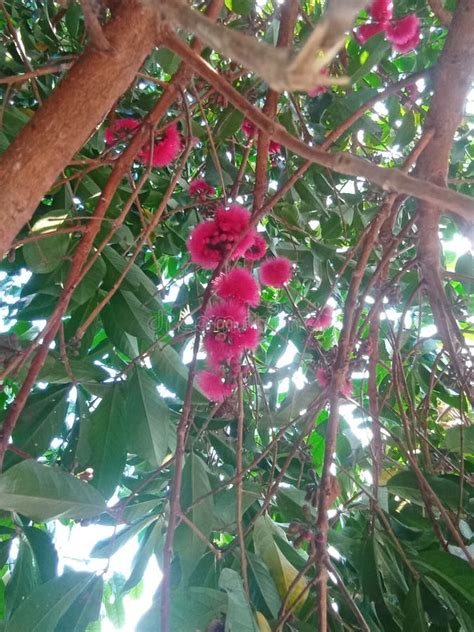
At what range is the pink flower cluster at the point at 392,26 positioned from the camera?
132 centimetres

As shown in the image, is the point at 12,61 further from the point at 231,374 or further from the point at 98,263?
the point at 231,374

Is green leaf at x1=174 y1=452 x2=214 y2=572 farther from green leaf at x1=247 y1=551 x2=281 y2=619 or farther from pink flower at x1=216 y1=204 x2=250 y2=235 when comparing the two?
pink flower at x1=216 y1=204 x2=250 y2=235

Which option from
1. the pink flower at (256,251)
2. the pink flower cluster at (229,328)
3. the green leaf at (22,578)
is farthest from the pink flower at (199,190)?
the green leaf at (22,578)

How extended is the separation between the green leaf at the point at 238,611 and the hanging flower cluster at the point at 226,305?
0.35m

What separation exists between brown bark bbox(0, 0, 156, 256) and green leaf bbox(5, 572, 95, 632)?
59 centimetres

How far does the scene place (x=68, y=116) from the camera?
0.66m

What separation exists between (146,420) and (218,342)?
7.6 inches

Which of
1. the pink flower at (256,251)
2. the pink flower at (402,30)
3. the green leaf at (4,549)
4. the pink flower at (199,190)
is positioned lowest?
the green leaf at (4,549)

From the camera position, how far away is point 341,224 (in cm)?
148

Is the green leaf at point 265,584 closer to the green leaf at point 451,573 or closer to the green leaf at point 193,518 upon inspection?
the green leaf at point 193,518

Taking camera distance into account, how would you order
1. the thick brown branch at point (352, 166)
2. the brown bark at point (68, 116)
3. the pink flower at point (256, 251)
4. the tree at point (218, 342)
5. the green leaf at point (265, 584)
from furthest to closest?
the pink flower at point (256, 251), the green leaf at point (265, 584), the tree at point (218, 342), the brown bark at point (68, 116), the thick brown branch at point (352, 166)

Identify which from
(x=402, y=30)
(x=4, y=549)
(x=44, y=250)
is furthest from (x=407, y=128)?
(x=4, y=549)

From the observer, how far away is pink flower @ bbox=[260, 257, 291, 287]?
123 cm

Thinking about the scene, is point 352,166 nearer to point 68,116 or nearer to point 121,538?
point 68,116
